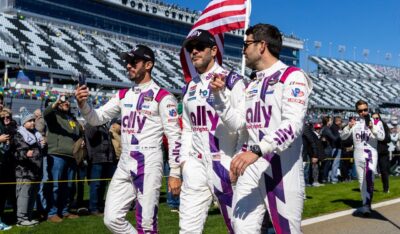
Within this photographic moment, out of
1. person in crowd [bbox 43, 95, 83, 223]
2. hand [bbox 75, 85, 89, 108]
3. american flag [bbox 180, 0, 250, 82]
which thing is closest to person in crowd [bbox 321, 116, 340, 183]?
american flag [bbox 180, 0, 250, 82]

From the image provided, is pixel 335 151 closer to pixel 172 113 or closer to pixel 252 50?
pixel 172 113

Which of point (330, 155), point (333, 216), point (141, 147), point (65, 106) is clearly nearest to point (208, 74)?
point (141, 147)

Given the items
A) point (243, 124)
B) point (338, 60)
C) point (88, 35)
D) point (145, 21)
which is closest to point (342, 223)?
point (243, 124)

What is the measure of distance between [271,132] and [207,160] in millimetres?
1184

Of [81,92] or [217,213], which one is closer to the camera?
[81,92]

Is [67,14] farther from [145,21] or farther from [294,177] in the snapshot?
[294,177]

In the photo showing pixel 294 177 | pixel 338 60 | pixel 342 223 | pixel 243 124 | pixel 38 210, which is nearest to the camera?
pixel 294 177

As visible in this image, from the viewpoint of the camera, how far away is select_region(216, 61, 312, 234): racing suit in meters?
3.62

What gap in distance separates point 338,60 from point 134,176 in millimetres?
94234

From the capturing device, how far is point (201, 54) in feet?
15.4

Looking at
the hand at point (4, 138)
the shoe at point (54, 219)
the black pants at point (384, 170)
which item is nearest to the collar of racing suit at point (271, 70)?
the hand at point (4, 138)

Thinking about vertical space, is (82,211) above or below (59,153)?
below

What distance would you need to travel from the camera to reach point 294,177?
12.1 ft

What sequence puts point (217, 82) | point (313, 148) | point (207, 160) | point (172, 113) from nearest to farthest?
1. point (217, 82)
2. point (207, 160)
3. point (172, 113)
4. point (313, 148)
